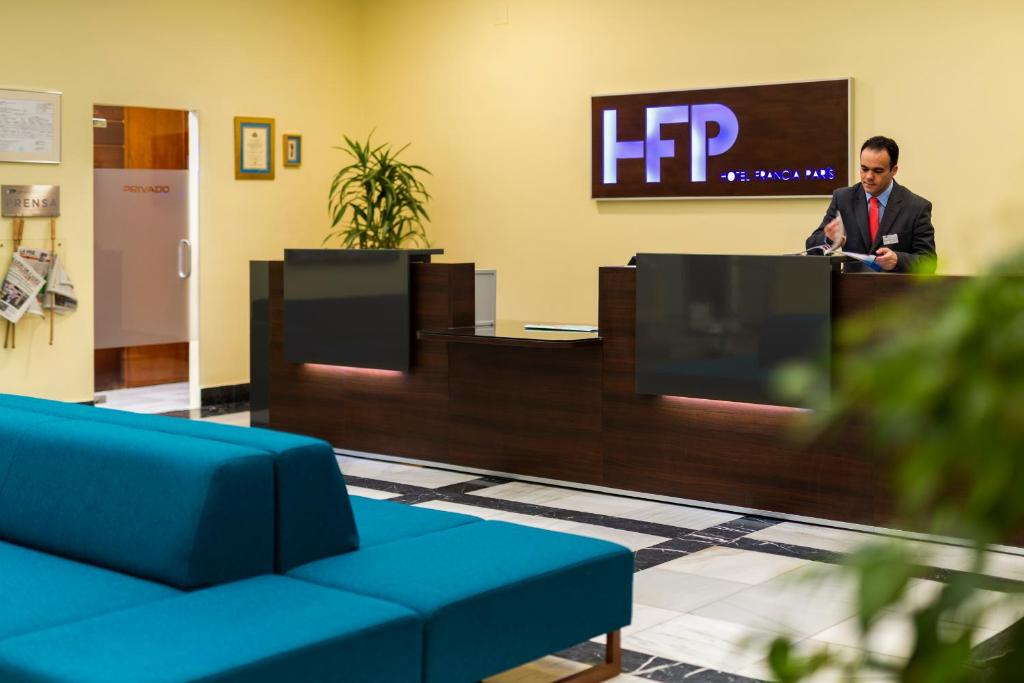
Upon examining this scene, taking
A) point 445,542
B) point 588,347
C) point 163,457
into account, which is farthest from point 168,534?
point 588,347

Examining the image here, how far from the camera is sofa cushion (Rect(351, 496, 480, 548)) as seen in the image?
365 cm

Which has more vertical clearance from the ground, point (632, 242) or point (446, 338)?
point (632, 242)

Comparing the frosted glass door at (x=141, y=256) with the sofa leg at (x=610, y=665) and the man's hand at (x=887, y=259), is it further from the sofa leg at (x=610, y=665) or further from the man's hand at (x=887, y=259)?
the sofa leg at (x=610, y=665)

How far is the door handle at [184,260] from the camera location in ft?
31.1

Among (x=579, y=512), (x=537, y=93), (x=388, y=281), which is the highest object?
(x=537, y=93)

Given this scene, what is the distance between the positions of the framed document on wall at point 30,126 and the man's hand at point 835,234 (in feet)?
17.3

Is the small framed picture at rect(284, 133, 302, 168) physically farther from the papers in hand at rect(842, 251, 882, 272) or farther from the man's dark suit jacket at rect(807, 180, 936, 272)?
the papers in hand at rect(842, 251, 882, 272)

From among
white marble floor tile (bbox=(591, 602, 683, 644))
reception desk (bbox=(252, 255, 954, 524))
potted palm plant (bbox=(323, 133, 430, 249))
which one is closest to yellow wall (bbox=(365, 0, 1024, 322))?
potted palm plant (bbox=(323, 133, 430, 249))

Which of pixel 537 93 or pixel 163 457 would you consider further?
pixel 537 93

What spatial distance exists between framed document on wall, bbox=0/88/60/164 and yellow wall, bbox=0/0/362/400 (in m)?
0.07

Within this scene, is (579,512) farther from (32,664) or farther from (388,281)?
(32,664)

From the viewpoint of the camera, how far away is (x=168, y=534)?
3.07 meters

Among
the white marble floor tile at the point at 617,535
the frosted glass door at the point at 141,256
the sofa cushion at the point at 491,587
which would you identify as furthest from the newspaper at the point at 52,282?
the sofa cushion at the point at 491,587

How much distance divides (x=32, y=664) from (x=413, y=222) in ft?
25.4
